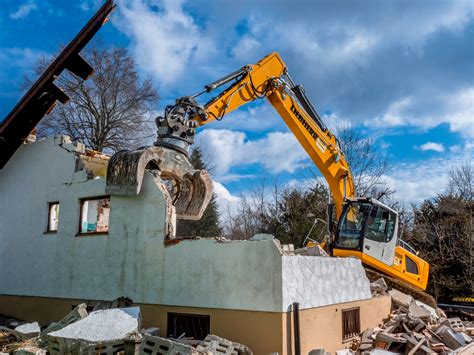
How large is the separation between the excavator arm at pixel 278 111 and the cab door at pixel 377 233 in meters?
1.21

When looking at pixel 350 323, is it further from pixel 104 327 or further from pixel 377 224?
pixel 104 327

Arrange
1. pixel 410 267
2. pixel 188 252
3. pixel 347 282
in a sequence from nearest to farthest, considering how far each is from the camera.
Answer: pixel 188 252
pixel 347 282
pixel 410 267

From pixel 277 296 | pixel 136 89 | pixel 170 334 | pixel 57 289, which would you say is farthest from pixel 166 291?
pixel 136 89

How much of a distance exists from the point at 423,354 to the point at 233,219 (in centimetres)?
3040

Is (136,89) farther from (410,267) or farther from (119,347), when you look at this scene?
(119,347)

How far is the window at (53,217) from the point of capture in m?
11.9

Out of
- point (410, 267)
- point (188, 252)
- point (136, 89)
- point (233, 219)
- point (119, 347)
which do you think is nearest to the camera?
point (119, 347)

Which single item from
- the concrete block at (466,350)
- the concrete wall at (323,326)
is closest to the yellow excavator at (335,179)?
the concrete wall at (323,326)

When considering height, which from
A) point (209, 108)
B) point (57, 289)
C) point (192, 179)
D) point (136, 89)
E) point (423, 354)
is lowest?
point (423, 354)

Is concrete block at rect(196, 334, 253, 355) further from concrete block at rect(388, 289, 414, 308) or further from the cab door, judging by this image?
concrete block at rect(388, 289, 414, 308)

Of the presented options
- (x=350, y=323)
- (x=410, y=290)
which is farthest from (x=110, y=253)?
(x=410, y=290)

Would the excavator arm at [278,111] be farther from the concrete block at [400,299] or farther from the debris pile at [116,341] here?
the debris pile at [116,341]

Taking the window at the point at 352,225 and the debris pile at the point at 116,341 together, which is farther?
the window at the point at 352,225

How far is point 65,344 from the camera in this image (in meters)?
7.33
